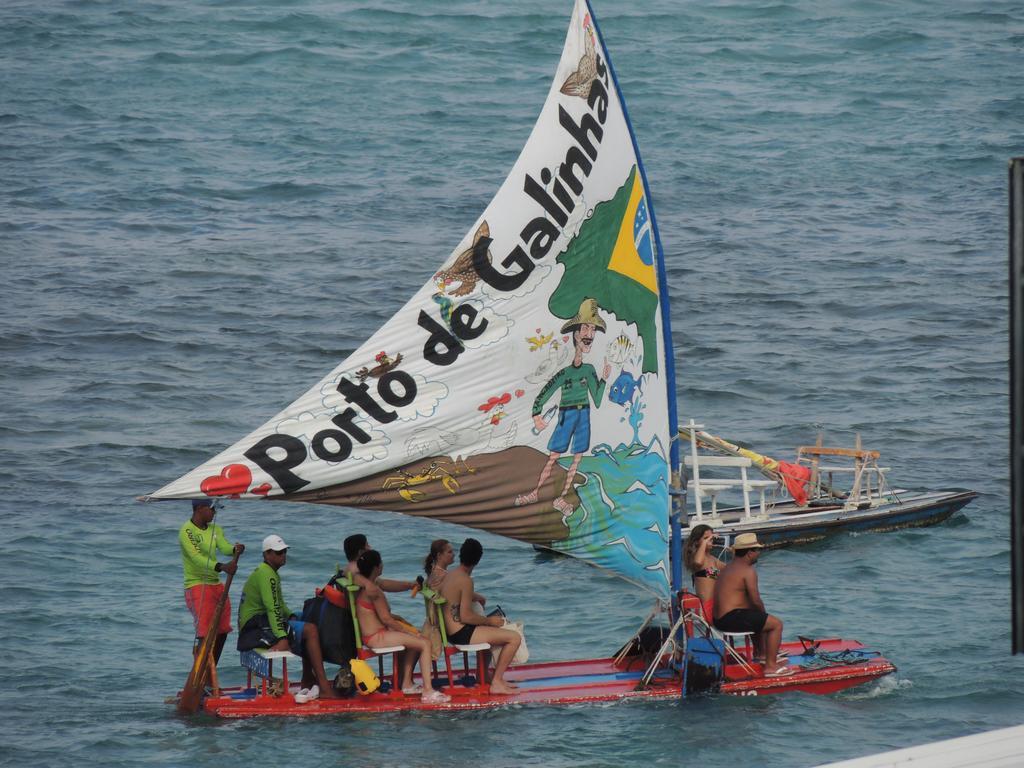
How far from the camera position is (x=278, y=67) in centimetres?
5600

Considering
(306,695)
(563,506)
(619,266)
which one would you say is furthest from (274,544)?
(619,266)

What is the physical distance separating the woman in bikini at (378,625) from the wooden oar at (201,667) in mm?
1312

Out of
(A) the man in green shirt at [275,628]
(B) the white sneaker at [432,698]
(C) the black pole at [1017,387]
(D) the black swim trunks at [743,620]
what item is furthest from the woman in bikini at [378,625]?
(C) the black pole at [1017,387]

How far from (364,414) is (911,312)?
25.6 meters

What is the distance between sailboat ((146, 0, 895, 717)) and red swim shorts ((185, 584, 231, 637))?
0.74 metres

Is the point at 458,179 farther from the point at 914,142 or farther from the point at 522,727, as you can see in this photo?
the point at 522,727

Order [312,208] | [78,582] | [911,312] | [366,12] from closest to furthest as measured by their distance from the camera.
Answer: [78,582], [911,312], [312,208], [366,12]

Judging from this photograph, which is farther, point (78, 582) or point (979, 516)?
point (979, 516)

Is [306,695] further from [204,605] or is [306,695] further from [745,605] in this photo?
[745,605]

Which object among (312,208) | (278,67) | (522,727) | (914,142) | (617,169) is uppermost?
(278,67)

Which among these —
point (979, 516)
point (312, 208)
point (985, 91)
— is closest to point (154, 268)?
point (312, 208)

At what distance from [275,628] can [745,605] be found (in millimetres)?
4982

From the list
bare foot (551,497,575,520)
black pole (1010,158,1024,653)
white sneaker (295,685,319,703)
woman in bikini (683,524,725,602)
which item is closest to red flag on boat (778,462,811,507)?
woman in bikini (683,524,725,602)

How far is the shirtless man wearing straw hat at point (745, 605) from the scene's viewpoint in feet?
57.0
